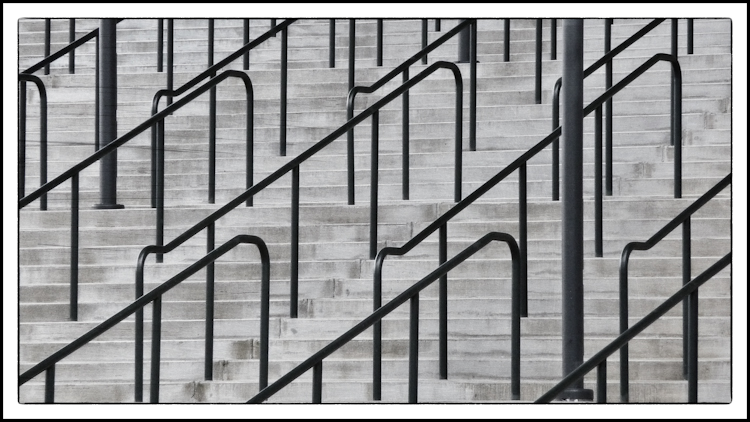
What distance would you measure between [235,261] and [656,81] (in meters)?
2.53

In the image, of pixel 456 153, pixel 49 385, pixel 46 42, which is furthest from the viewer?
pixel 456 153

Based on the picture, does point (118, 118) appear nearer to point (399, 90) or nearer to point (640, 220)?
point (399, 90)

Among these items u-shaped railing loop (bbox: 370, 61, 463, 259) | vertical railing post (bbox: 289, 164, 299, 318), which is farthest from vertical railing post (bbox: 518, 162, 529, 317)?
vertical railing post (bbox: 289, 164, 299, 318)

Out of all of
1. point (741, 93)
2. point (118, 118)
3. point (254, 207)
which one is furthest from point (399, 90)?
point (741, 93)

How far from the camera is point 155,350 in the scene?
272 inches

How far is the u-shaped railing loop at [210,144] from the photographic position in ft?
24.5

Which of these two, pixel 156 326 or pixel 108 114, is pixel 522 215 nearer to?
pixel 156 326

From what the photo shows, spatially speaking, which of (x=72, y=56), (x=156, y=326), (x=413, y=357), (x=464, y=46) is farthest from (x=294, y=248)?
(x=464, y=46)

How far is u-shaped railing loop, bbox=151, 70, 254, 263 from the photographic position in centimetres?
746

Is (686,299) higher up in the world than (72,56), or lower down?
lower down

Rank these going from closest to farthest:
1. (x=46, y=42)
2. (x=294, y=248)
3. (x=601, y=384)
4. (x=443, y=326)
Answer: (x=601, y=384), (x=443, y=326), (x=46, y=42), (x=294, y=248)

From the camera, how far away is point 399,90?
26.1 feet

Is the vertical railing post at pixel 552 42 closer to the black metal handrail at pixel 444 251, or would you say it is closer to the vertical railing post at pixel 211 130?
the black metal handrail at pixel 444 251

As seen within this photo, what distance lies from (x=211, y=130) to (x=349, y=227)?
35.3 inches
